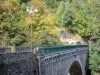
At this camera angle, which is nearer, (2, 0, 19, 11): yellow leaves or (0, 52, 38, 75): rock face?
(0, 52, 38, 75): rock face

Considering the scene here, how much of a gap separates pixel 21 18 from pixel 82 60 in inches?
601

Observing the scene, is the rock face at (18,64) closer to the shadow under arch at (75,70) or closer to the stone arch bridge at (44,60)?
the stone arch bridge at (44,60)

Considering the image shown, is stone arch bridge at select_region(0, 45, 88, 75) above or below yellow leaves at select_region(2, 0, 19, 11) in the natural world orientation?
below

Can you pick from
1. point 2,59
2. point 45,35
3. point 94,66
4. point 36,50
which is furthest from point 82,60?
point 2,59

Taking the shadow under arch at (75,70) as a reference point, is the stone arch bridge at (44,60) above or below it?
above

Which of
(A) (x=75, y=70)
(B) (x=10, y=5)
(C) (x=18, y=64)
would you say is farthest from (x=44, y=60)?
(B) (x=10, y=5)

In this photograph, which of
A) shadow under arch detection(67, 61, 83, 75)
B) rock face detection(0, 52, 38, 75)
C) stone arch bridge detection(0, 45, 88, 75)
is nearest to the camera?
rock face detection(0, 52, 38, 75)

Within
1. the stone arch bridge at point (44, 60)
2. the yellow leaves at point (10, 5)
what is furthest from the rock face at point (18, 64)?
the yellow leaves at point (10, 5)

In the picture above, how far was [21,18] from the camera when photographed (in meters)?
49.2

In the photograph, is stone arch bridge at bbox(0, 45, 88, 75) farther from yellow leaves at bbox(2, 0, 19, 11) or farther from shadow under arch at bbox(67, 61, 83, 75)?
yellow leaves at bbox(2, 0, 19, 11)

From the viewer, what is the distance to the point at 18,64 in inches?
533

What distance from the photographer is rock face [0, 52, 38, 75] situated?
1258cm

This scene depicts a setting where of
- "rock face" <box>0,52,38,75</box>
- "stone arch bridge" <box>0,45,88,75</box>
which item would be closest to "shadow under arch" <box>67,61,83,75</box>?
"stone arch bridge" <box>0,45,88,75</box>

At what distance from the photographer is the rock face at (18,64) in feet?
41.3
